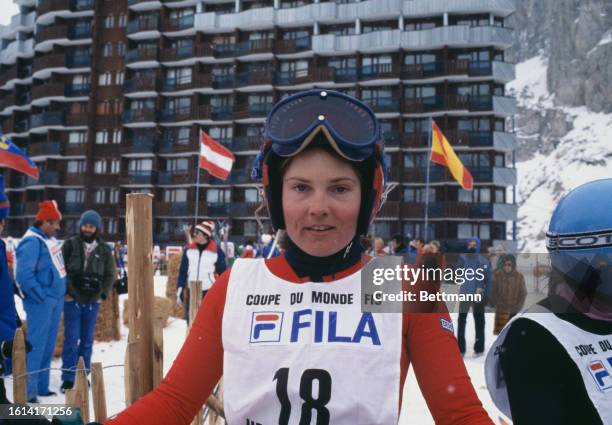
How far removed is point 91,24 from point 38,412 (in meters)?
41.0

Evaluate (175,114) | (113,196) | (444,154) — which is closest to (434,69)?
(444,154)

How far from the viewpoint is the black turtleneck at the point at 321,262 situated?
62.4 inches

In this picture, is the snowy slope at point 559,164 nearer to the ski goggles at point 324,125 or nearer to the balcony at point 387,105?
the balcony at point 387,105

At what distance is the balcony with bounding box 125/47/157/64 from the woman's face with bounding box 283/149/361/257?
36083 mm

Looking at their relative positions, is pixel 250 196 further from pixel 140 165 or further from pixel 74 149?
pixel 74 149

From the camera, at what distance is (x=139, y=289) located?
1.94 m

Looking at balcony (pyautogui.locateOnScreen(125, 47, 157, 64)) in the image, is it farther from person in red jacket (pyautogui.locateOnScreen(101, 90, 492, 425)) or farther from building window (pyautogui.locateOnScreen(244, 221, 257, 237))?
person in red jacket (pyautogui.locateOnScreen(101, 90, 492, 425))

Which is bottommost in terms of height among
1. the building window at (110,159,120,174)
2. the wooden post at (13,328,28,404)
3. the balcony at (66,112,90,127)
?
the wooden post at (13,328,28,404)

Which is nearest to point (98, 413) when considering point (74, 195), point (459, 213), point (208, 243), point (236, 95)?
point (208, 243)

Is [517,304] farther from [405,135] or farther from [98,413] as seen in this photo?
[405,135]

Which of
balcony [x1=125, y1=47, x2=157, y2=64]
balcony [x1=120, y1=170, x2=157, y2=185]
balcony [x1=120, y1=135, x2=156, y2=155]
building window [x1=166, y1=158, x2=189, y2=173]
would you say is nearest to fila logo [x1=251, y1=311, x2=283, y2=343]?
building window [x1=166, y1=158, x2=189, y2=173]

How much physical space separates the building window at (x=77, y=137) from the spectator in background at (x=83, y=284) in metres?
33.5

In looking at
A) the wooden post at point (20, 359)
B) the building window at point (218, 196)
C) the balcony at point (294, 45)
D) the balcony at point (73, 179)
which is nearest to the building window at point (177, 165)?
the building window at point (218, 196)

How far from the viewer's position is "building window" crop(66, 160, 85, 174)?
36156 millimetres
